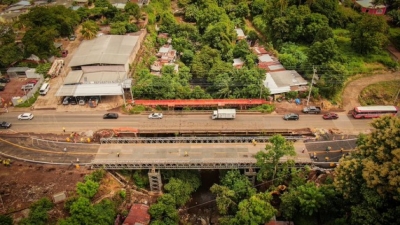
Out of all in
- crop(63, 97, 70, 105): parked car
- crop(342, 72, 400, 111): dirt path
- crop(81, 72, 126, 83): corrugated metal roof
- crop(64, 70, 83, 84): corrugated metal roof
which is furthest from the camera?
crop(81, 72, 126, 83): corrugated metal roof

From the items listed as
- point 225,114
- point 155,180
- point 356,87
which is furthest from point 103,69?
point 356,87

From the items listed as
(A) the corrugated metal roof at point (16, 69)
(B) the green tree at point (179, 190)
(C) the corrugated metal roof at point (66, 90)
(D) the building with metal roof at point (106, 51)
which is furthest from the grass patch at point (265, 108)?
(A) the corrugated metal roof at point (16, 69)

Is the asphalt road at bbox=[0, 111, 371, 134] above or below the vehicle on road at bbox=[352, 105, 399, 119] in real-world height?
below

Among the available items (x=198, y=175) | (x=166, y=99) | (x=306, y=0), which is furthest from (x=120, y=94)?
(x=306, y=0)

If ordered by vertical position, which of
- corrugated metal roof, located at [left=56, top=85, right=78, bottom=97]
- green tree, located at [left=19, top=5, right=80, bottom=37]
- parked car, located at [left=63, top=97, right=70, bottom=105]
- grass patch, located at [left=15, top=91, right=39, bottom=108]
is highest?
green tree, located at [left=19, top=5, right=80, bottom=37]

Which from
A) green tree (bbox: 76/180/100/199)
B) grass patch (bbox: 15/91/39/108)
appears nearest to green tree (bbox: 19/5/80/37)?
grass patch (bbox: 15/91/39/108)

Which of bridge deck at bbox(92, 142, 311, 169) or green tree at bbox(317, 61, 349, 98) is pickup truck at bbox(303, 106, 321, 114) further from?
bridge deck at bbox(92, 142, 311, 169)

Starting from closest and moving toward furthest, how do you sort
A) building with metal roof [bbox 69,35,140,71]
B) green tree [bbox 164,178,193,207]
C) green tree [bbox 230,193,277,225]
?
1. green tree [bbox 230,193,277,225]
2. green tree [bbox 164,178,193,207]
3. building with metal roof [bbox 69,35,140,71]

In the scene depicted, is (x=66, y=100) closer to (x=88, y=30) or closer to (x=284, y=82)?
(x=88, y=30)
